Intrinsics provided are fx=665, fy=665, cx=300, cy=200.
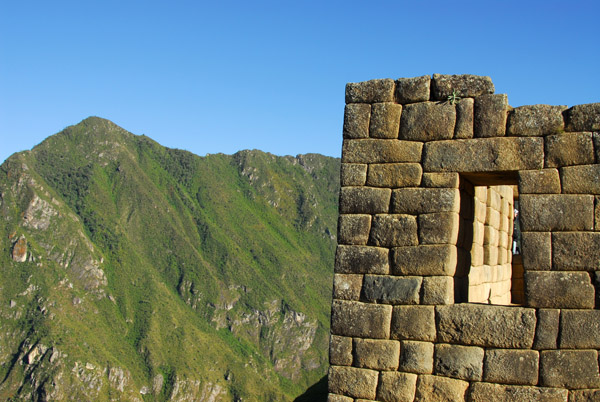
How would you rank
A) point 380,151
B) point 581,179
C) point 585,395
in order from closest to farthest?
1. point 585,395
2. point 581,179
3. point 380,151

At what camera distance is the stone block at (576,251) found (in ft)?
18.5

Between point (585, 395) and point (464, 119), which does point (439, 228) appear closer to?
point (464, 119)

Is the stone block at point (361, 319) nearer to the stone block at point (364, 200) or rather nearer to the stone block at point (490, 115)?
the stone block at point (364, 200)

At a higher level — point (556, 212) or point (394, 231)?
point (556, 212)

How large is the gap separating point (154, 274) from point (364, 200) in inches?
5637

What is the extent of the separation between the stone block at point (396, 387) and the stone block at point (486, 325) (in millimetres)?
479

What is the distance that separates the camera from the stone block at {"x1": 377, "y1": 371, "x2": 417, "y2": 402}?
6.05m

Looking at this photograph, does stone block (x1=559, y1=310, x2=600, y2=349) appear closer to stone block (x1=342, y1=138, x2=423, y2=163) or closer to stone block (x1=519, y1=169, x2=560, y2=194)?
stone block (x1=519, y1=169, x2=560, y2=194)

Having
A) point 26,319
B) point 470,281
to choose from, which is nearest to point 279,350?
point 26,319

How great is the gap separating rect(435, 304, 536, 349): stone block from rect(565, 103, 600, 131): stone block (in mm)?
1668

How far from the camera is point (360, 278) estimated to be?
6.47m

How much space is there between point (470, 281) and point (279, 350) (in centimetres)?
13571

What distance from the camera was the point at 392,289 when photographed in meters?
6.29

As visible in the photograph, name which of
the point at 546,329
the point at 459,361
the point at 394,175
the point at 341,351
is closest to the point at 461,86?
the point at 394,175
